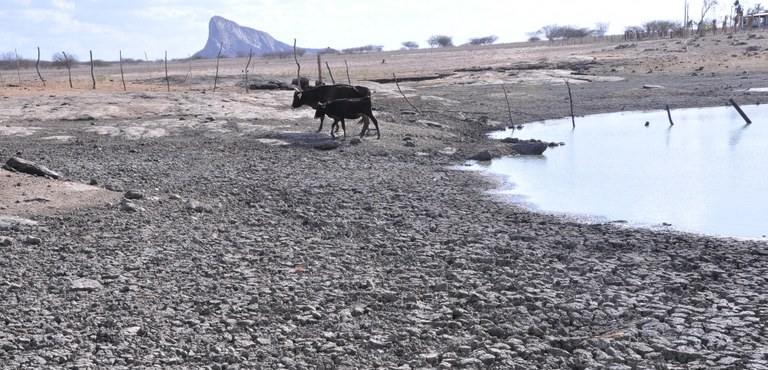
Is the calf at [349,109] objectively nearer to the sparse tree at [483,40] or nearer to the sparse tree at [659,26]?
the sparse tree at [659,26]

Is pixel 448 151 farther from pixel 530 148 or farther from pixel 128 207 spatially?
pixel 128 207

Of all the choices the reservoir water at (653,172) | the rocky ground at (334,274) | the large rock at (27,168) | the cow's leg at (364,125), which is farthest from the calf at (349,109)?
the large rock at (27,168)

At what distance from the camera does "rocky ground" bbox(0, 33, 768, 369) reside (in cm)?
602

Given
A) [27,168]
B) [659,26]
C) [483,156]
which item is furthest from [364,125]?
[659,26]

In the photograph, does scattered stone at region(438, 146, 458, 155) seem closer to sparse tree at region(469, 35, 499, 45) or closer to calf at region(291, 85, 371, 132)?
calf at region(291, 85, 371, 132)

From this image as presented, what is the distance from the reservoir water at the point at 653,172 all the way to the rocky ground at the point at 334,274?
1176 mm

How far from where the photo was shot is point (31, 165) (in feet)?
38.6

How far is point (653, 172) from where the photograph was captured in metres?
15.9

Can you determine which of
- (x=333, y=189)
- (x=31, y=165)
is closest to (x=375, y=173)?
(x=333, y=189)

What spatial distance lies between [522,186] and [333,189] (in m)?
3.50

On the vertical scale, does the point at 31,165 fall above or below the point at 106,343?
above

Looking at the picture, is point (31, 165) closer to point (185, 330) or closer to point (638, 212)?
point (185, 330)

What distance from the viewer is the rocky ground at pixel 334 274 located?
6.02 metres

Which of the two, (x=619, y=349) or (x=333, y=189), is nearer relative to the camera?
(x=619, y=349)
